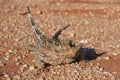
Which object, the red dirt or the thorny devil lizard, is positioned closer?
the thorny devil lizard

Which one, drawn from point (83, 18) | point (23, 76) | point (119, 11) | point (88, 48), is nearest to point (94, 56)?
point (88, 48)

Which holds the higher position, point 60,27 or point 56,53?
point 56,53

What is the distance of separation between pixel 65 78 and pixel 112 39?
320 centimetres

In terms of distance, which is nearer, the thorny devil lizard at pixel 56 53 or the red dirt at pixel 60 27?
the thorny devil lizard at pixel 56 53

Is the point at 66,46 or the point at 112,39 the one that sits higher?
the point at 66,46

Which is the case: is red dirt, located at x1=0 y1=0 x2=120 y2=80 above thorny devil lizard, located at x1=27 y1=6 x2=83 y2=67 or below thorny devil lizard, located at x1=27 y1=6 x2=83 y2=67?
below

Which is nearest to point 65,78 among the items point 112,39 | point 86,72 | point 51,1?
point 86,72

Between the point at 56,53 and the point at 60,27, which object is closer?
the point at 56,53

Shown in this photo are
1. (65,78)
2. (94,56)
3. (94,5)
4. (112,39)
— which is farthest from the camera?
(94,5)

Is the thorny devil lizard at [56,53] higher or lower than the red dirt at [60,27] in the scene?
higher

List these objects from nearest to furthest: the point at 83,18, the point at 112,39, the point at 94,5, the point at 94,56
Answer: the point at 94,56, the point at 112,39, the point at 83,18, the point at 94,5

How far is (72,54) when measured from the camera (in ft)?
26.7

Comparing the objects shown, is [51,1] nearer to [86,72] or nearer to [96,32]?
[96,32]

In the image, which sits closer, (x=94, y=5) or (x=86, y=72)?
(x=86, y=72)
